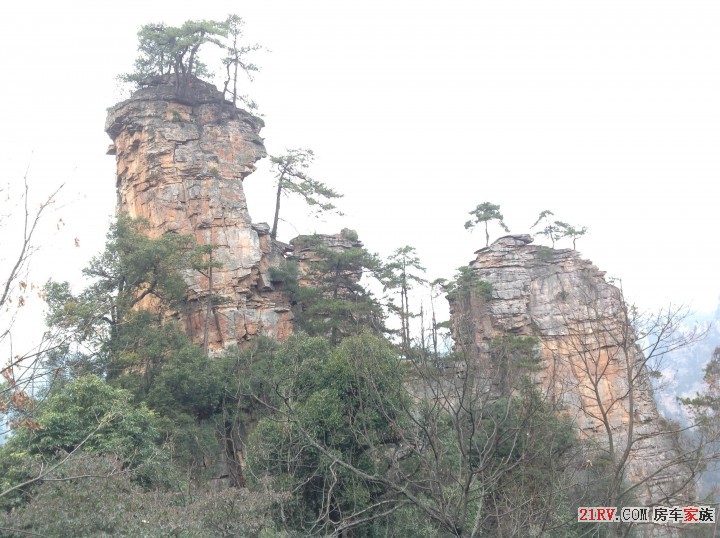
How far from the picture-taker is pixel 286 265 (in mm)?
26312

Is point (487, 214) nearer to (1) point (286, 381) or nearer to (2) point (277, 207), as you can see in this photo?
(2) point (277, 207)

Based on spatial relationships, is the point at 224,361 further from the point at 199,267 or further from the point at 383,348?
the point at 383,348

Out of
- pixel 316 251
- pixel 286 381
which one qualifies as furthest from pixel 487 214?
pixel 286 381

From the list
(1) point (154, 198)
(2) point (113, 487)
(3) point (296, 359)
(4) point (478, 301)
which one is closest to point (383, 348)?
(3) point (296, 359)

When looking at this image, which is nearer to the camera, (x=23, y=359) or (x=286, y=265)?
(x=23, y=359)

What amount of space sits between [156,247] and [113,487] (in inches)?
475

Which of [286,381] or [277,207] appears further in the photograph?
[277,207]

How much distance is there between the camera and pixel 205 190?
85.5 feet

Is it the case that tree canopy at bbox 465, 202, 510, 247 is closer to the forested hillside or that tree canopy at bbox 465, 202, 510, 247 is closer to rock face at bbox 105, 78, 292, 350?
the forested hillside

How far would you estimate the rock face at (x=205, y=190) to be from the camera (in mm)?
24359

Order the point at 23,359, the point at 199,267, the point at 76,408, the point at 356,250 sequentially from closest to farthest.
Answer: the point at 23,359, the point at 76,408, the point at 199,267, the point at 356,250

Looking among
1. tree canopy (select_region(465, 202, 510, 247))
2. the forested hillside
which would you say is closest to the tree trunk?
the forested hillside

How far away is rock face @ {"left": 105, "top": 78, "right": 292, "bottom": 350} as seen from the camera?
2436 centimetres

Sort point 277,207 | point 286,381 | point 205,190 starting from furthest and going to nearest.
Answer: point 277,207
point 205,190
point 286,381
